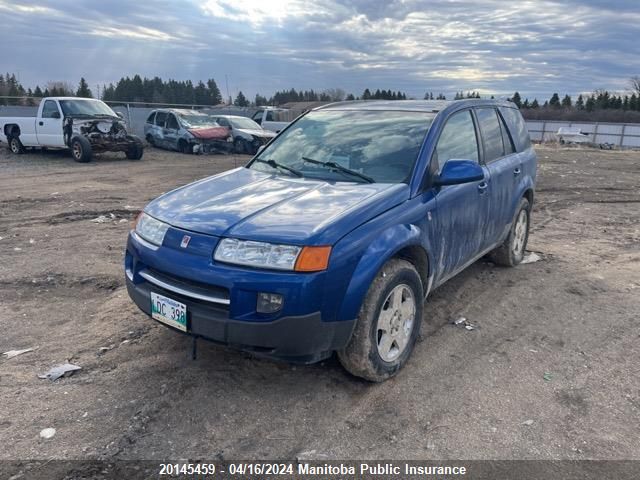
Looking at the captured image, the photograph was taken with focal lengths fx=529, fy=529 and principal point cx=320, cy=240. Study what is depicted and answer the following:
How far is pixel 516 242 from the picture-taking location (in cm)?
599

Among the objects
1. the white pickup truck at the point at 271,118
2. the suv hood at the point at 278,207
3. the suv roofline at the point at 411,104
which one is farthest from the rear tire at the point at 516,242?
the white pickup truck at the point at 271,118

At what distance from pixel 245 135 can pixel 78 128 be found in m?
6.28

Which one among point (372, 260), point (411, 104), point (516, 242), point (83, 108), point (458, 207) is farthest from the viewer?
point (83, 108)

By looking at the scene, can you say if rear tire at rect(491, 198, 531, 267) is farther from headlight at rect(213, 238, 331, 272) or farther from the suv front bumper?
headlight at rect(213, 238, 331, 272)

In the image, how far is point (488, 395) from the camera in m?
3.43

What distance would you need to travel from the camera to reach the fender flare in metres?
3.09

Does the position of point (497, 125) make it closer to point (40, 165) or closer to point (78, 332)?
point (78, 332)

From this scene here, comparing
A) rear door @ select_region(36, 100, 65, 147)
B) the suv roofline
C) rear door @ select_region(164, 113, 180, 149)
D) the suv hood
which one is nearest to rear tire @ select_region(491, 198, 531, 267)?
the suv roofline

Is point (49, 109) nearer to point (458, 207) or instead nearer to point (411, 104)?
point (411, 104)

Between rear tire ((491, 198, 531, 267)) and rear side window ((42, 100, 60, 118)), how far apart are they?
14.6 m

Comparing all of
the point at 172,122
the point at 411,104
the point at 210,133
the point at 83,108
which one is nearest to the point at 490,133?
the point at 411,104

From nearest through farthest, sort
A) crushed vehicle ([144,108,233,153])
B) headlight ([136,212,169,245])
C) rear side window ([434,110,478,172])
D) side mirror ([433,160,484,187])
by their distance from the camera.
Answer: headlight ([136,212,169,245])
side mirror ([433,160,484,187])
rear side window ([434,110,478,172])
crushed vehicle ([144,108,233,153])

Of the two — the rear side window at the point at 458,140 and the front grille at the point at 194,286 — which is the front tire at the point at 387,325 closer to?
the front grille at the point at 194,286

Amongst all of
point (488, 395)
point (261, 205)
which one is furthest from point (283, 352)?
point (488, 395)
